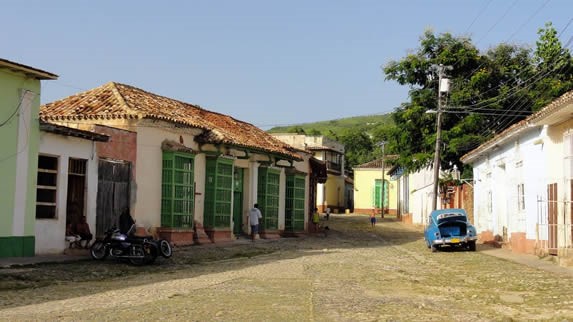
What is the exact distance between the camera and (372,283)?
1489 cm

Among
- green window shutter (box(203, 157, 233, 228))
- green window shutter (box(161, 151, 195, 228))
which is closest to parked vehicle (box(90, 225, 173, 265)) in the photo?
green window shutter (box(161, 151, 195, 228))

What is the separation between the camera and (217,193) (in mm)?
28078

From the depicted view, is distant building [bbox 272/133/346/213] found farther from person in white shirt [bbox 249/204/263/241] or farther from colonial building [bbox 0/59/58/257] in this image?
colonial building [bbox 0/59/58/257]

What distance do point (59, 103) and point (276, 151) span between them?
1022 centimetres

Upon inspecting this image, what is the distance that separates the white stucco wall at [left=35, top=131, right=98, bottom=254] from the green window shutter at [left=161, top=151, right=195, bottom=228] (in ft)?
14.0

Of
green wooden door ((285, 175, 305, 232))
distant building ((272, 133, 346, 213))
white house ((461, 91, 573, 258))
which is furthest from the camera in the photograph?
distant building ((272, 133, 346, 213))

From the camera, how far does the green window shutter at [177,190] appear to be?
25000 millimetres

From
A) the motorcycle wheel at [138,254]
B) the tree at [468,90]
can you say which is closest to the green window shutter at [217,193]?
the motorcycle wheel at [138,254]

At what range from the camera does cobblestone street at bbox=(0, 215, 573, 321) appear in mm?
10406

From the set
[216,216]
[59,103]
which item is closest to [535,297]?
[216,216]

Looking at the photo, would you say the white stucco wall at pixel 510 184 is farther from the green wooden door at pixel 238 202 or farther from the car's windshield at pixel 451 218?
the green wooden door at pixel 238 202

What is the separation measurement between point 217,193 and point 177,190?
2786 millimetres

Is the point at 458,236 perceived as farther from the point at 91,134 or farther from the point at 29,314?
the point at 29,314

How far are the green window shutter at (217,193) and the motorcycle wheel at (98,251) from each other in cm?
873
